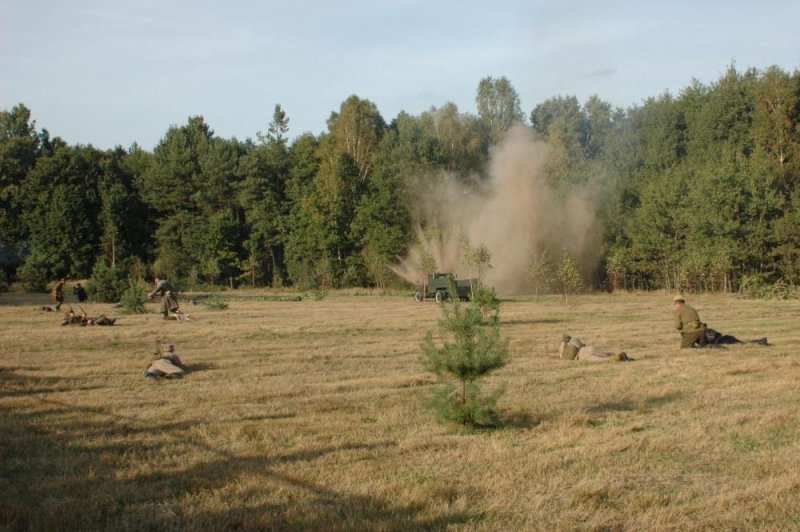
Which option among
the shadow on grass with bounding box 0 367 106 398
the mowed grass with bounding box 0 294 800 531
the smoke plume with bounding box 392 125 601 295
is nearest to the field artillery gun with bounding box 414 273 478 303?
the smoke plume with bounding box 392 125 601 295

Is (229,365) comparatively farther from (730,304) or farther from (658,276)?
(658,276)

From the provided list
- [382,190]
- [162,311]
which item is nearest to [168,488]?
[162,311]

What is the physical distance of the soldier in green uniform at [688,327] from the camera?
16.0 m

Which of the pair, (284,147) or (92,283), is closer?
(92,283)

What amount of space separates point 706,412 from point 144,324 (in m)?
17.1

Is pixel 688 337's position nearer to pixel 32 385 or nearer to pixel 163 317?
pixel 32 385

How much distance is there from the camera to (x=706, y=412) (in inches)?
376

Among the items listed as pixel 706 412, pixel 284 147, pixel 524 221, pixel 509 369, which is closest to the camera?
pixel 706 412

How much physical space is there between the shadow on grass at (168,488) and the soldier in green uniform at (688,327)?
10.0 meters

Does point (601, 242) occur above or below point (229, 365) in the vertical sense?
above

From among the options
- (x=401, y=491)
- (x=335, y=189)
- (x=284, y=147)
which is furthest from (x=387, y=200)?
(x=401, y=491)

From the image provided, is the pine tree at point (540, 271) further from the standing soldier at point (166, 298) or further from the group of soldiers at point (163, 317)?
the standing soldier at point (166, 298)

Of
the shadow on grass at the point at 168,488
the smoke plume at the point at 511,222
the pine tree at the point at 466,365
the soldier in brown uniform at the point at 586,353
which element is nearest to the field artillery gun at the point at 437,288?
the smoke plume at the point at 511,222

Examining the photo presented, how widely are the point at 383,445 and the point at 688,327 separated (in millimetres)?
10228
